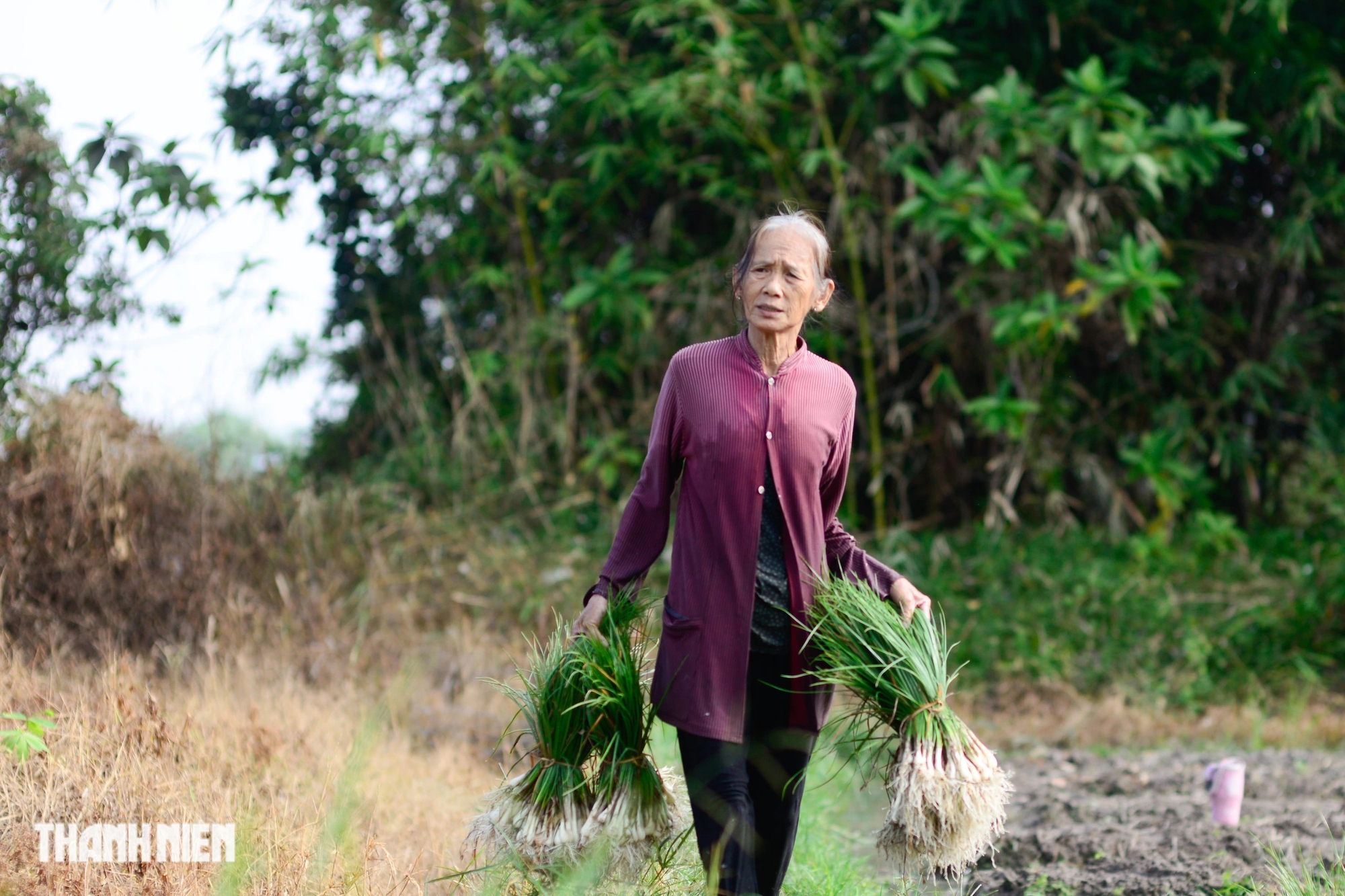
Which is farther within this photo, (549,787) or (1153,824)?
(1153,824)

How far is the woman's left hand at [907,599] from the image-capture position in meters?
2.79

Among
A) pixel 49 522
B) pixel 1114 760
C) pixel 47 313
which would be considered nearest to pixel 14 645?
pixel 49 522

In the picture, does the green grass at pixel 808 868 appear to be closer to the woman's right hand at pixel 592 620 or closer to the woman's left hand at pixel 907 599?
the woman's left hand at pixel 907 599

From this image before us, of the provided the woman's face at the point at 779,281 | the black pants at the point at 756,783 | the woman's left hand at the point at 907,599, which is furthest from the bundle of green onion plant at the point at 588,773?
the woman's face at the point at 779,281

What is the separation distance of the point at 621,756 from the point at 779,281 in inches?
45.4

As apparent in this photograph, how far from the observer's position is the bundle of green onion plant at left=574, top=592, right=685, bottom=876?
266 cm

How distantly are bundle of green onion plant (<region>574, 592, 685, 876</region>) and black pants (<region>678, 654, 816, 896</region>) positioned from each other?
0.31 feet

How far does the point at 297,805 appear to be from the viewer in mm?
3293

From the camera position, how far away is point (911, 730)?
261cm

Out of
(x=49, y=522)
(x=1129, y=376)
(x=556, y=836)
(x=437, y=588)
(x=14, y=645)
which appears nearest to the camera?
(x=556, y=836)

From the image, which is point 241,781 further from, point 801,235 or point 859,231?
point 859,231

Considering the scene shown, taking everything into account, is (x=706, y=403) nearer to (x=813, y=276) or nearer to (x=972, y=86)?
(x=813, y=276)

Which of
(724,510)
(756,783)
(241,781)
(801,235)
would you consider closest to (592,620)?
(724,510)

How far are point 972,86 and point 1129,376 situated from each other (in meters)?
2.07
